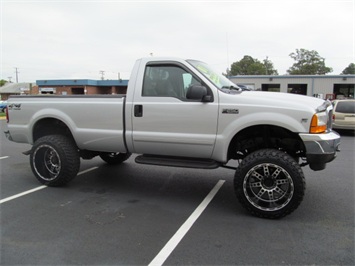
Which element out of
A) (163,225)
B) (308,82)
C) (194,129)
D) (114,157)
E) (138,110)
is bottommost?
(163,225)

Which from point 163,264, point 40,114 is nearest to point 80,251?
point 163,264

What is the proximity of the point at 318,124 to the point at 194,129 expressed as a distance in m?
1.64

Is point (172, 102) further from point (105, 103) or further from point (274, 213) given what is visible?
point (274, 213)

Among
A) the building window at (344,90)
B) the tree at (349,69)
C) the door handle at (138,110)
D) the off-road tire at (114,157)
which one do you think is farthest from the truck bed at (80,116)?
the tree at (349,69)

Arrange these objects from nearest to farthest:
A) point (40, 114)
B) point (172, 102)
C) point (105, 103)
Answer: point (172, 102)
point (105, 103)
point (40, 114)

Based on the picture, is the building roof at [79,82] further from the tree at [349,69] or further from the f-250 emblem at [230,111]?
the tree at [349,69]

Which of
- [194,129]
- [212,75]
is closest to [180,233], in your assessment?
[194,129]

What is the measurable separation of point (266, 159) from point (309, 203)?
123 centimetres

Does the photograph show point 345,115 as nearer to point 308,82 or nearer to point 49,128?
point 49,128

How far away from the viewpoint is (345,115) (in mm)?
13539

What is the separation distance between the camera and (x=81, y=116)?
5.35 meters

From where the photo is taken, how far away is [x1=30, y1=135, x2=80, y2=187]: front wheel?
5406 millimetres

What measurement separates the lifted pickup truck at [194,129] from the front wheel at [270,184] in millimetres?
13

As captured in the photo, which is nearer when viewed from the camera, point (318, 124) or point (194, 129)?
point (318, 124)
